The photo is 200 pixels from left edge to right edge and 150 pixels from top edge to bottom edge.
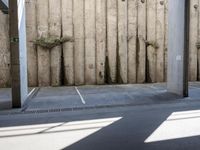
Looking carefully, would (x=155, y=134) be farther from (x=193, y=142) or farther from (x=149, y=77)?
(x=149, y=77)

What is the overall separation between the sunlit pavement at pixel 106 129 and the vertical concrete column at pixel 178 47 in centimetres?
203

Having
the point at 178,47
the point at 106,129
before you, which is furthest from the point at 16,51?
the point at 178,47

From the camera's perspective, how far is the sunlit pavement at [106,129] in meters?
3.74

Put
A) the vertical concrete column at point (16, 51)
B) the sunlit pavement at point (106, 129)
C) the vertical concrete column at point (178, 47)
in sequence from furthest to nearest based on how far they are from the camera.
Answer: the vertical concrete column at point (178, 47) → the vertical concrete column at point (16, 51) → the sunlit pavement at point (106, 129)

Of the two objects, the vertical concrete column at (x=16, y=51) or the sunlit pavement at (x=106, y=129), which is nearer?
the sunlit pavement at (x=106, y=129)

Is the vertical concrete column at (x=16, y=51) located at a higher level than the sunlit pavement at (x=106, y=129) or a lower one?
higher

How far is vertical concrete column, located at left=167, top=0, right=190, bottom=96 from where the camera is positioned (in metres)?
8.00

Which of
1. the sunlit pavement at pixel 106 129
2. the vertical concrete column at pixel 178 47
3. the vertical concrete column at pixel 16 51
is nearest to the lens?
the sunlit pavement at pixel 106 129

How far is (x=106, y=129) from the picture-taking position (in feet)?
14.9

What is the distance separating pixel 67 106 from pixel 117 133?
2798 millimetres

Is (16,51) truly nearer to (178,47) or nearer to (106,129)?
(106,129)

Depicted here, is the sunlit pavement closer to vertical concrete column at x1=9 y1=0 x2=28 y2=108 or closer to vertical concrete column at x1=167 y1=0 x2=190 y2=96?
vertical concrete column at x1=9 y1=0 x2=28 y2=108

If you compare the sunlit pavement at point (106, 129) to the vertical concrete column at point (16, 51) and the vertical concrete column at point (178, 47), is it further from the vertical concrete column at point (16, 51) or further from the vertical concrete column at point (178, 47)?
the vertical concrete column at point (178, 47)

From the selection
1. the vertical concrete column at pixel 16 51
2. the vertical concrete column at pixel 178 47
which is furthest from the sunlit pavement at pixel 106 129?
the vertical concrete column at pixel 178 47
